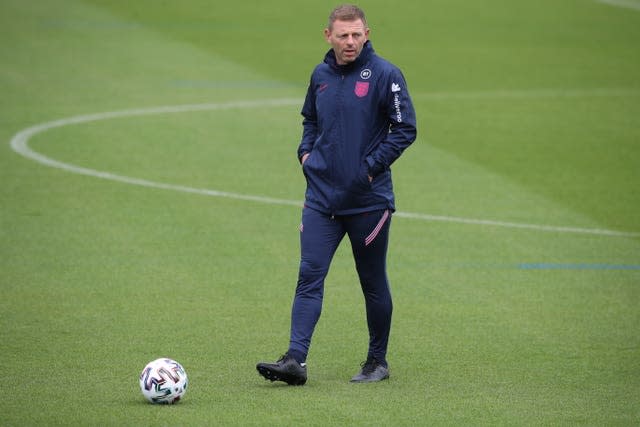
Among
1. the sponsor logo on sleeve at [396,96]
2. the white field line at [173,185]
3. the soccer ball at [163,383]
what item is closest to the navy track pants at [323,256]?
the sponsor logo on sleeve at [396,96]

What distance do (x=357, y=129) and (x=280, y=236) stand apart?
5.02 m

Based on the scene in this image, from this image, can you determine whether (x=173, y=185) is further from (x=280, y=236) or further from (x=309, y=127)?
(x=309, y=127)

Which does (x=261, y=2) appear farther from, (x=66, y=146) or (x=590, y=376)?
(x=590, y=376)

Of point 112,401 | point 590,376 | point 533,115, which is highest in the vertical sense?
point 533,115

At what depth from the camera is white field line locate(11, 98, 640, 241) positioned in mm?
13992

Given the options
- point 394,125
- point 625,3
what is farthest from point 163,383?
point 625,3

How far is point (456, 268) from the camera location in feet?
40.0

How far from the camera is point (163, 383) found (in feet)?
25.8

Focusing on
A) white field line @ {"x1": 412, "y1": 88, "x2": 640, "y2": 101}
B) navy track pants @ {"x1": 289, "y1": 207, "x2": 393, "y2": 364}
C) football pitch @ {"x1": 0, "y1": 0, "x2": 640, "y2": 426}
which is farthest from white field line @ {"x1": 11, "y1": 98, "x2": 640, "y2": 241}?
navy track pants @ {"x1": 289, "y1": 207, "x2": 393, "y2": 364}

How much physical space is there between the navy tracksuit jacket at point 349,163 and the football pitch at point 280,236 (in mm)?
778

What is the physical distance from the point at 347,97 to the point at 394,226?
5.63 m

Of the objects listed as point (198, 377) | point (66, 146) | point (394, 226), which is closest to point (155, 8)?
Answer: point (66, 146)

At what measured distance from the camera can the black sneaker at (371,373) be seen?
873cm

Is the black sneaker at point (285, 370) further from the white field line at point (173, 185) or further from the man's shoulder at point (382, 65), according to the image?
the white field line at point (173, 185)
